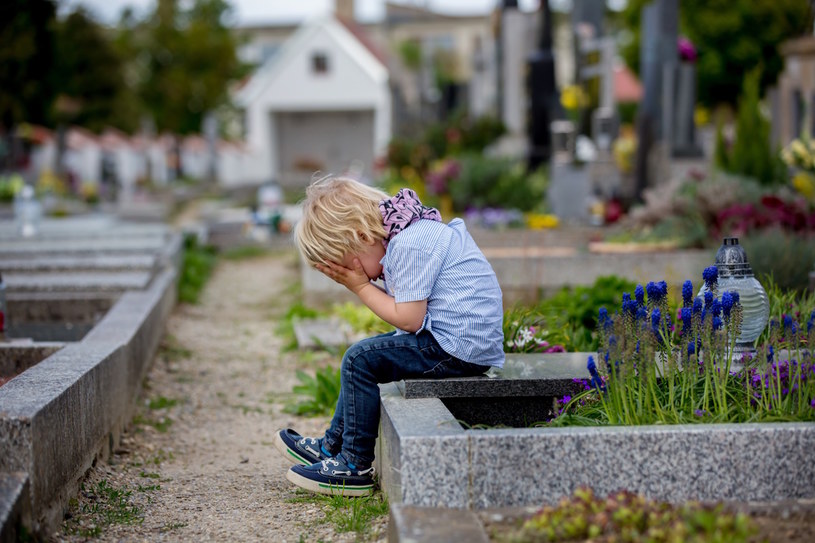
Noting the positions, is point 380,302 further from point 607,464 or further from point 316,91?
point 316,91

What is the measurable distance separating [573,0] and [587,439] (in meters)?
16.2

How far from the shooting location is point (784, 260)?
7.08 m

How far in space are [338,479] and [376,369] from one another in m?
0.47

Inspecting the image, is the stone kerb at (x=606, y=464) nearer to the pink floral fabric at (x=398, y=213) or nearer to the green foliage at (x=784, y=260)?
Result: the pink floral fabric at (x=398, y=213)

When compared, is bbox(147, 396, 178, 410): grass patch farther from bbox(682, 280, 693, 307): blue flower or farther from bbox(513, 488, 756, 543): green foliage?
bbox(513, 488, 756, 543): green foliage

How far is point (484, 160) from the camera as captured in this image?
1392 centimetres

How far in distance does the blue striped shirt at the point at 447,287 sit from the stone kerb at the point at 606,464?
70cm

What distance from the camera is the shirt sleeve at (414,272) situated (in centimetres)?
399

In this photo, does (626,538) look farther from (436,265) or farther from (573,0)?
(573,0)

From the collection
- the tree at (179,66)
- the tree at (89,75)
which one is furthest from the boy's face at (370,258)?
the tree at (179,66)

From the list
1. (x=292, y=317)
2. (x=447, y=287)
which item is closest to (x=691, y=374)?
(x=447, y=287)

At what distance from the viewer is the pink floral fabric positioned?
4109 millimetres

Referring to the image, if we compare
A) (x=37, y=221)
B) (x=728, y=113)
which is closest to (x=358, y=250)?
(x=37, y=221)

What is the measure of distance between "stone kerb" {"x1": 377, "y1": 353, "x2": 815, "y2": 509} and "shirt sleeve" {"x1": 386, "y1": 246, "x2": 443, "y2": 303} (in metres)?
0.71
